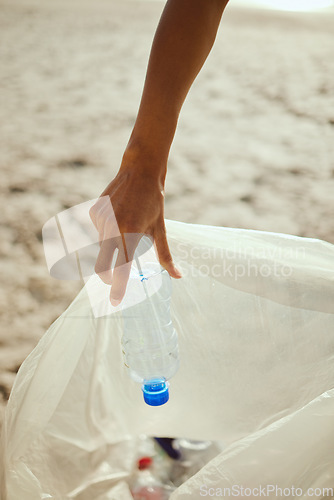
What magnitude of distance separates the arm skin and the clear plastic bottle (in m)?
0.31

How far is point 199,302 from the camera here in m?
1.13

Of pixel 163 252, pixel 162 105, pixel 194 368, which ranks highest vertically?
pixel 162 105

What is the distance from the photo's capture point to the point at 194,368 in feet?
3.77

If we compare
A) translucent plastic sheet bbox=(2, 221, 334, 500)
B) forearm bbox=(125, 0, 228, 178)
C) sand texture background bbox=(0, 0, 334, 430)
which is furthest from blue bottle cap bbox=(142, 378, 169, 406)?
sand texture background bbox=(0, 0, 334, 430)

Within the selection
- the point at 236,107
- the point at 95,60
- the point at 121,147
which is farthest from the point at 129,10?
the point at 121,147

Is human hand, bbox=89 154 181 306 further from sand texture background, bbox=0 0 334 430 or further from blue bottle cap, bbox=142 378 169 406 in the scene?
sand texture background, bbox=0 0 334 430

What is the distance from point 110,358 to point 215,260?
298 millimetres

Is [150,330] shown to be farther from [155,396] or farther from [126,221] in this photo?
[126,221]

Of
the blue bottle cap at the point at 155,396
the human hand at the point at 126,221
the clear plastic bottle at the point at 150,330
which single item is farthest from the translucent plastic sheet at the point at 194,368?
the human hand at the point at 126,221

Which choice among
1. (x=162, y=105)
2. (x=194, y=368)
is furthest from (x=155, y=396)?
(x=162, y=105)

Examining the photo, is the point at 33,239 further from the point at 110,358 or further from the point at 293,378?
the point at 293,378

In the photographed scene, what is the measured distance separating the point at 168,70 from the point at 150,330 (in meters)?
0.57

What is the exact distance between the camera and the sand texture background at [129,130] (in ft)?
6.26

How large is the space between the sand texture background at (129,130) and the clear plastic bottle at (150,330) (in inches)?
14.0
